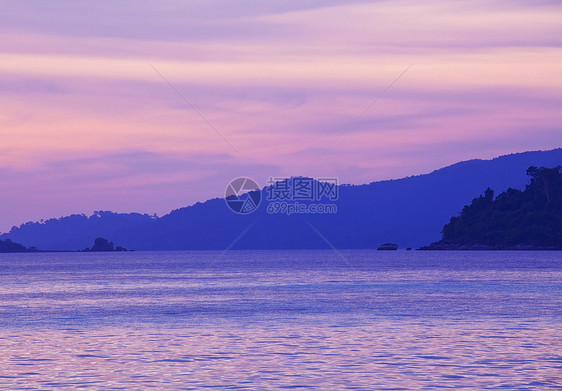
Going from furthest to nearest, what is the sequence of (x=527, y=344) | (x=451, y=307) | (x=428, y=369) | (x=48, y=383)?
1. (x=451, y=307)
2. (x=527, y=344)
3. (x=428, y=369)
4. (x=48, y=383)

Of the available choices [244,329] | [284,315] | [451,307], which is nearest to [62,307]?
[284,315]

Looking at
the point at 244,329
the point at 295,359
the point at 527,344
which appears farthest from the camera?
the point at 244,329

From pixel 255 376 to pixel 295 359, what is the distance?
4153 mm

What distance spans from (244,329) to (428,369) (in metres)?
16.9

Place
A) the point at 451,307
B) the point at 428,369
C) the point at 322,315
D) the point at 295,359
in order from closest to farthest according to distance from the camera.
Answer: the point at 428,369, the point at 295,359, the point at 322,315, the point at 451,307

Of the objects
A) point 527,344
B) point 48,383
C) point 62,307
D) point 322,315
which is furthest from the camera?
point 62,307

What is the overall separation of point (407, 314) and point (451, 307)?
7.86 metres

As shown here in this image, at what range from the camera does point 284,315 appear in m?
57.5

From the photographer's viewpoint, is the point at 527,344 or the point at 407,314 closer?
the point at 527,344

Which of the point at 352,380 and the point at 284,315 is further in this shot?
the point at 284,315

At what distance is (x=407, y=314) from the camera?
188 ft

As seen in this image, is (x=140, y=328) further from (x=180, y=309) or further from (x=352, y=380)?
(x=352, y=380)

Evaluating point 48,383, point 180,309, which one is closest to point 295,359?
point 48,383

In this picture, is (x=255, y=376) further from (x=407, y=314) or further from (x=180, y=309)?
(x=180, y=309)
